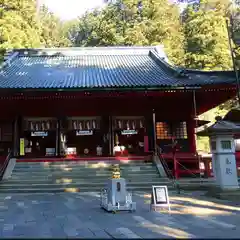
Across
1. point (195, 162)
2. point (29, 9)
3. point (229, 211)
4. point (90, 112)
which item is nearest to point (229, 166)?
point (229, 211)

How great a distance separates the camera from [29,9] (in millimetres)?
33312

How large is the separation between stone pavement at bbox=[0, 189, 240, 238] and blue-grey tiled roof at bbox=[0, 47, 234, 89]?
7.33m

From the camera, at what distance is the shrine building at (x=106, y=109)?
15.2m

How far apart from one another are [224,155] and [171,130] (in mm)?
7496

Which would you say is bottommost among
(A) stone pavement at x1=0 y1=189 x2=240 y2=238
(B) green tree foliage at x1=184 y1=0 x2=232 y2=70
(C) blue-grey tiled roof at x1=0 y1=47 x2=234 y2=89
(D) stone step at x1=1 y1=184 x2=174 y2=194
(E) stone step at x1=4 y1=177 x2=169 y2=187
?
(A) stone pavement at x1=0 y1=189 x2=240 y2=238

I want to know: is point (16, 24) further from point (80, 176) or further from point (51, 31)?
point (80, 176)

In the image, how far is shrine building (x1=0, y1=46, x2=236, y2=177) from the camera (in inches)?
597

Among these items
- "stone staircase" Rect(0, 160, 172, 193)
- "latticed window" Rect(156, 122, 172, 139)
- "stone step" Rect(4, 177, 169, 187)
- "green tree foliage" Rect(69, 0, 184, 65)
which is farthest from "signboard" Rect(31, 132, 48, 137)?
"green tree foliage" Rect(69, 0, 184, 65)

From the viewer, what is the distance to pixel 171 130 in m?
17.3

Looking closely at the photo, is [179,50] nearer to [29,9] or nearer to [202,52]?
[202,52]

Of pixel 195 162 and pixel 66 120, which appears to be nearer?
pixel 195 162

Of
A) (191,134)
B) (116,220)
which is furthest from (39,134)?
(116,220)

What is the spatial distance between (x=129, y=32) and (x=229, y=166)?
86.2 feet

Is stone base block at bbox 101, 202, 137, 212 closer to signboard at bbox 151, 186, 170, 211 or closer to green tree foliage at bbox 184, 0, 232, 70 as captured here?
signboard at bbox 151, 186, 170, 211
